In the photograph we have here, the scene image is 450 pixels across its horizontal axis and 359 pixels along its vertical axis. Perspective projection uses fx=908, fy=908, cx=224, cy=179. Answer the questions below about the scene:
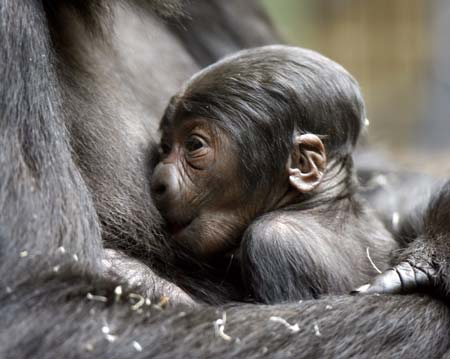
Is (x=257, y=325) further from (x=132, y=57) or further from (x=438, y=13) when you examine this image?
(x=438, y=13)

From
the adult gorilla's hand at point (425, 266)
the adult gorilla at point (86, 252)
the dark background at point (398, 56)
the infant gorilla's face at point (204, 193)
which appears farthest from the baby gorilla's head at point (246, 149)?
the dark background at point (398, 56)

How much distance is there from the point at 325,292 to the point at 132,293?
20.3 inches

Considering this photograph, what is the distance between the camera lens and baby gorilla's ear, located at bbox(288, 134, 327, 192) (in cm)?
247

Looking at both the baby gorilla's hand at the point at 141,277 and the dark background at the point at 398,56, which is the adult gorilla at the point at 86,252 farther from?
the dark background at the point at 398,56

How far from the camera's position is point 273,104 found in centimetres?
247

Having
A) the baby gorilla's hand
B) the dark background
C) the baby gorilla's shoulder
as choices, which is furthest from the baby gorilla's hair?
the dark background

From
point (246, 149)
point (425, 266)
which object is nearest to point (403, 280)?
point (425, 266)

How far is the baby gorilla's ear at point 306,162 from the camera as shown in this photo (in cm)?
247

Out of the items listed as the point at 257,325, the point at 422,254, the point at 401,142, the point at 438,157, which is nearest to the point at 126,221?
the point at 257,325

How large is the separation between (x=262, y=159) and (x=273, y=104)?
0.50 feet

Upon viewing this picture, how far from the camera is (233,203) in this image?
96.4 inches

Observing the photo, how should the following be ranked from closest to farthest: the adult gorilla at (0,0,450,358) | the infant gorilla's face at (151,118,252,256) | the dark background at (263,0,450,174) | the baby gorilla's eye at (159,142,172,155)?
the adult gorilla at (0,0,450,358), the infant gorilla's face at (151,118,252,256), the baby gorilla's eye at (159,142,172,155), the dark background at (263,0,450,174)

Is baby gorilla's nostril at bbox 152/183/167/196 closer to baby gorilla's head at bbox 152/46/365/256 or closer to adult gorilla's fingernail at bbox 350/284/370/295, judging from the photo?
baby gorilla's head at bbox 152/46/365/256

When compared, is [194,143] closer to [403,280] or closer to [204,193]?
[204,193]
